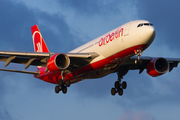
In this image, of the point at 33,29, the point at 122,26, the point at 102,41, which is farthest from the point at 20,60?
the point at 33,29

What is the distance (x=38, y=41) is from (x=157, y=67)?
734 inches

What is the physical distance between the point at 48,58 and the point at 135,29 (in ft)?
33.0

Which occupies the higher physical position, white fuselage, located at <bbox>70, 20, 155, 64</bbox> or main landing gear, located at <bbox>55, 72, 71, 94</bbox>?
white fuselage, located at <bbox>70, 20, 155, 64</bbox>

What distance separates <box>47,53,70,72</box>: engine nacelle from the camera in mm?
33594

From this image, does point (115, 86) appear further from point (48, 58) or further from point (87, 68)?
point (48, 58)

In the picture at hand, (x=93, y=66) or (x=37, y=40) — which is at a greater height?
(x=37, y=40)

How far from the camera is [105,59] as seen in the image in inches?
1326

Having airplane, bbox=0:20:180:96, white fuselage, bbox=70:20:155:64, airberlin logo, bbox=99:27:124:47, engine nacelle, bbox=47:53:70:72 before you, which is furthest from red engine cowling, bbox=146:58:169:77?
engine nacelle, bbox=47:53:70:72

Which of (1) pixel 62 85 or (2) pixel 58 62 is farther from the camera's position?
(1) pixel 62 85

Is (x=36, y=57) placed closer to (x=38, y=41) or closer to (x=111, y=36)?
(x=111, y=36)

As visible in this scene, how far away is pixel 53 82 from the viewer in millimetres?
41625

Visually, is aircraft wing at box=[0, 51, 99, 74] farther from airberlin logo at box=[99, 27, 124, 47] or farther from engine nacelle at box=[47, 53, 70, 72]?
airberlin logo at box=[99, 27, 124, 47]

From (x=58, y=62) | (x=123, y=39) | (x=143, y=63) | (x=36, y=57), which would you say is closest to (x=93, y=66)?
(x=58, y=62)

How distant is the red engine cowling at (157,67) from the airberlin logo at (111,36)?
8.12 m
